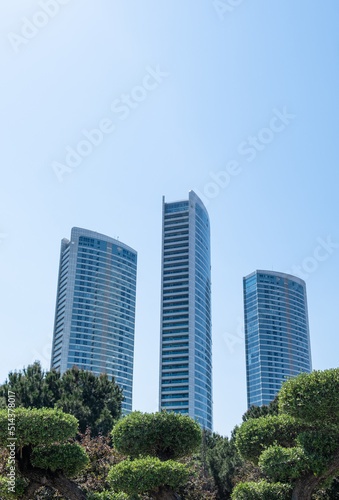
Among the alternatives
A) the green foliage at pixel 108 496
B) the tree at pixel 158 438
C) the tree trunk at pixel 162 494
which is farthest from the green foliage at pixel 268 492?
the green foliage at pixel 108 496

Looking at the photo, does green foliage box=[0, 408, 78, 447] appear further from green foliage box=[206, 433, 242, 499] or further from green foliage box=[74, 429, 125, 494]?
green foliage box=[206, 433, 242, 499]

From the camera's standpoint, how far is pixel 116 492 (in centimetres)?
1491

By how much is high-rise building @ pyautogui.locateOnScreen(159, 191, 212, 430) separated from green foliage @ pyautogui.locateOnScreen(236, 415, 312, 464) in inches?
3801

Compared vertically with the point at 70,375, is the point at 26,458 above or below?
below

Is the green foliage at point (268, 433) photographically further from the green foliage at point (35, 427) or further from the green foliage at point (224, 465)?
the green foliage at point (224, 465)

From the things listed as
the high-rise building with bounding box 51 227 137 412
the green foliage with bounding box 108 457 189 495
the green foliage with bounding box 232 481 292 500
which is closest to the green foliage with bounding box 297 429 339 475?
the green foliage with bounding box 232 481 292 500

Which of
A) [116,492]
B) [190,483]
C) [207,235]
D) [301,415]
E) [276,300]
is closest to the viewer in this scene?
[301,415]

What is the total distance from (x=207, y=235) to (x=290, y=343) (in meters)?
42.6

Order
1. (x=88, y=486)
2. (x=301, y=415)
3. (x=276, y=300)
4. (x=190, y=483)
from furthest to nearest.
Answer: (x=276, y=300)
(x=190, y=483)
(x=88, y=486)
(x=301, y=415)

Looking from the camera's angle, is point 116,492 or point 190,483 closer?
point 116,492

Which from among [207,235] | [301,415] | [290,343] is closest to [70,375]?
[301,415]

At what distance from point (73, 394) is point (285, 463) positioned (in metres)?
16.8

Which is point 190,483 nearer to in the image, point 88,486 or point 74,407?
point 88,486

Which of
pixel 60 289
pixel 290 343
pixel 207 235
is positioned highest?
pixel 207 235
